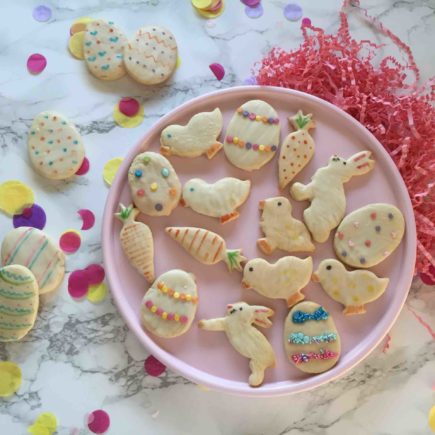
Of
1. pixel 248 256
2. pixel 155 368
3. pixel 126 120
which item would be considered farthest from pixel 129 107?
pixel 155 368

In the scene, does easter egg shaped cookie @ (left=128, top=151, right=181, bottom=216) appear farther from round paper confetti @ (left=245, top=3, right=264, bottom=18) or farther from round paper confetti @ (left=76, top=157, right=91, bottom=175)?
round paper confetti @ (left=245, top=3, right=264, bottom=18)

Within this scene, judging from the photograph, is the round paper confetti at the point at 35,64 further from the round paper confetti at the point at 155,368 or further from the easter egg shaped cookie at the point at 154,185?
the round paper confetti at the point at 155,368

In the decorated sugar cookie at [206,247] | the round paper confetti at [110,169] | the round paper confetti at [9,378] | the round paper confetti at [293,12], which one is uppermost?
the round paper confetti at [293,12]

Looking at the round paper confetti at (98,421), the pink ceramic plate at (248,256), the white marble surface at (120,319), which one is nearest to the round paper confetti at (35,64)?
the white marble surface at (120,319)

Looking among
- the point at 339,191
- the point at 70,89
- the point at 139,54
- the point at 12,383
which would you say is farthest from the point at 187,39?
the point at 12,383

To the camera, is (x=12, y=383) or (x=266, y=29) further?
(x=266, y=29)

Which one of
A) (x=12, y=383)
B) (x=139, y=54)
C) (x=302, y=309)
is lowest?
(x=12, y=383)

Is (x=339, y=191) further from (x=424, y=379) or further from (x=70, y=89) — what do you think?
(x=70, y=89)
